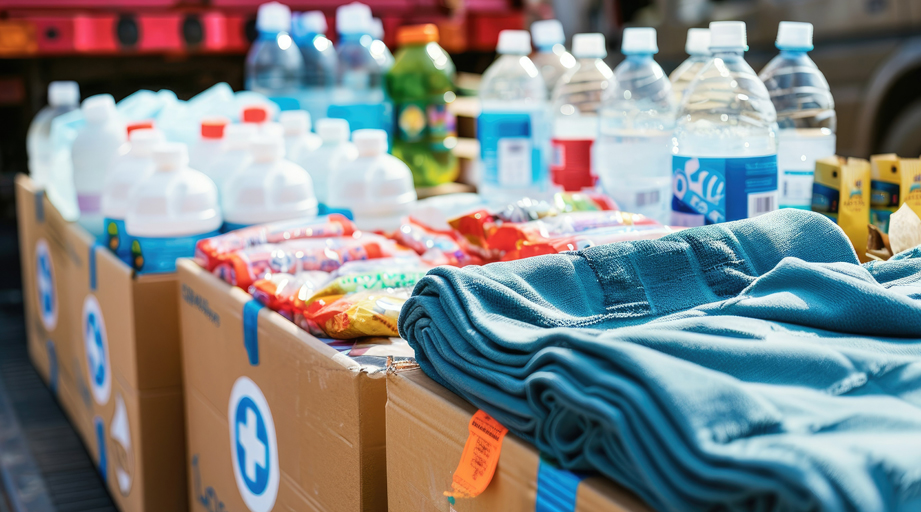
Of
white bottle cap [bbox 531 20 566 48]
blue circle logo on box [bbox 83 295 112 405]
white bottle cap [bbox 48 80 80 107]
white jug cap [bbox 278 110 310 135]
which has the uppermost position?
white bottle cap [bbox 531 20 566 48]

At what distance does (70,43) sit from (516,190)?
5.81ft

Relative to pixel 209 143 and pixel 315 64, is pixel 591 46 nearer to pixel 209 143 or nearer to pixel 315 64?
pixel 209 143

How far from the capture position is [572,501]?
24.5 inches

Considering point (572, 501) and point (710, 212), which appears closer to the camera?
point (572, 501)

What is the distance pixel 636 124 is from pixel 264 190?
73 centimetres

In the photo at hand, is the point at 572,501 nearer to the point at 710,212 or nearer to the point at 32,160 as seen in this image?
the point at 710,212

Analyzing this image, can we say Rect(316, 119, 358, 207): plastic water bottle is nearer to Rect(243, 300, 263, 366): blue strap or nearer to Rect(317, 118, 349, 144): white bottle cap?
Rect(317, 118, 349, 144): white bottle cap

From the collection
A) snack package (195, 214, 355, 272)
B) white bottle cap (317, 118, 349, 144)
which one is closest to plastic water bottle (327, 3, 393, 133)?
white bottle cap (317, 118, 349, 144)

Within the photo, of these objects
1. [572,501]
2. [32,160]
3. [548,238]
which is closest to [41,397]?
[32,160]

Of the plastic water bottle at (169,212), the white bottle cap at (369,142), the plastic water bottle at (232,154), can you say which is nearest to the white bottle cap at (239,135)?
the plastic water bottle at (232,154)

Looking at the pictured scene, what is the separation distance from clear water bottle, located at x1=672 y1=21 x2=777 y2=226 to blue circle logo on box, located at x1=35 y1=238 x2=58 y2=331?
5.68 ft

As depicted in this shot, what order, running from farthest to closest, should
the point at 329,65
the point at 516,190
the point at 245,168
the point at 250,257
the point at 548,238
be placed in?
the point at 329,65 → the point at 516,190 → the point at 245,168 → the point at 250,257 → the point at 548,238

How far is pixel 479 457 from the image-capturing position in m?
0.72

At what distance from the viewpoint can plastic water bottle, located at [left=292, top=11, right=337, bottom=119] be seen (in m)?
2.28
